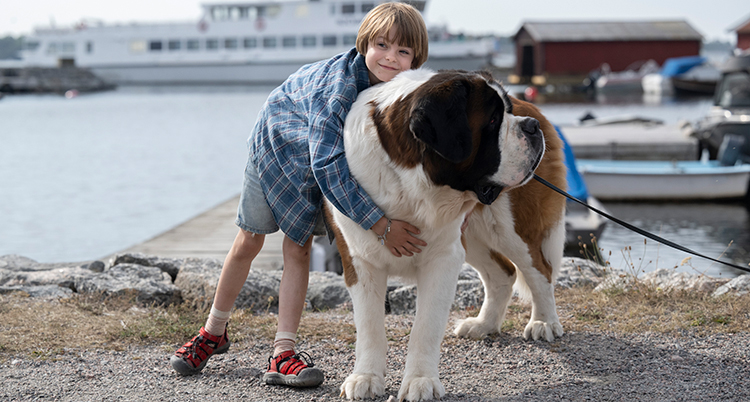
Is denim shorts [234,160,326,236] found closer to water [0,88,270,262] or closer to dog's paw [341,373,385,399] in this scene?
dog's paw [341,373,385,399]

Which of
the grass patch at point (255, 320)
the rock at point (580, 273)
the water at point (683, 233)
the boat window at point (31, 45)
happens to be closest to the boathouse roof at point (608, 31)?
the water at point (683, 233)

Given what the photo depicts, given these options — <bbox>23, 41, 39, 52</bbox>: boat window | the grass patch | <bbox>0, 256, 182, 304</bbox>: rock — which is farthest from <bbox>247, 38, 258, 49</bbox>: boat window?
the grass patch

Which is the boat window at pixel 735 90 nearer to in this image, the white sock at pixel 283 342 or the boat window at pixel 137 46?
the white sock at pixel 283 342

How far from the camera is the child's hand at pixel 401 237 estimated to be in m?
2.58

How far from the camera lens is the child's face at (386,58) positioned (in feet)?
9.27

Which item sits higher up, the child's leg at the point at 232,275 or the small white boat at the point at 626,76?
the child's leg at the point at 232,275

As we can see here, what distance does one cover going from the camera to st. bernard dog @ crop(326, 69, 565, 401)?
95.0 inches

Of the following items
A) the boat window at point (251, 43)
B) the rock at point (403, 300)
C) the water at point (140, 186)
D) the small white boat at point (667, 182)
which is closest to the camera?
the rock at point (403, 300)

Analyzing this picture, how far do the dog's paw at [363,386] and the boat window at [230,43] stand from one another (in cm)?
5788

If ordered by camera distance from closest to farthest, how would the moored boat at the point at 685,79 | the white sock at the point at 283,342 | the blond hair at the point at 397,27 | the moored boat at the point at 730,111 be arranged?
the blond hair at the point at 397,27 < the white sock at the point at 283,342 < the moored boat at the point at 730,111 < the moored boat at the point at 685,79

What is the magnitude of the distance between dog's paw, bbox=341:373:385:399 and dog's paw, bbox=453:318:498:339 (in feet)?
3.34

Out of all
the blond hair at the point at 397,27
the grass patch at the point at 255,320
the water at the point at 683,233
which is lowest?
the water at the point at 683,233

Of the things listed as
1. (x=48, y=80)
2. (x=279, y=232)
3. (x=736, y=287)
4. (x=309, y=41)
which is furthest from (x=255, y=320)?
(x=48, y=80)

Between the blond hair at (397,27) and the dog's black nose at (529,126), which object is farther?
the blond hair at (397,27)
